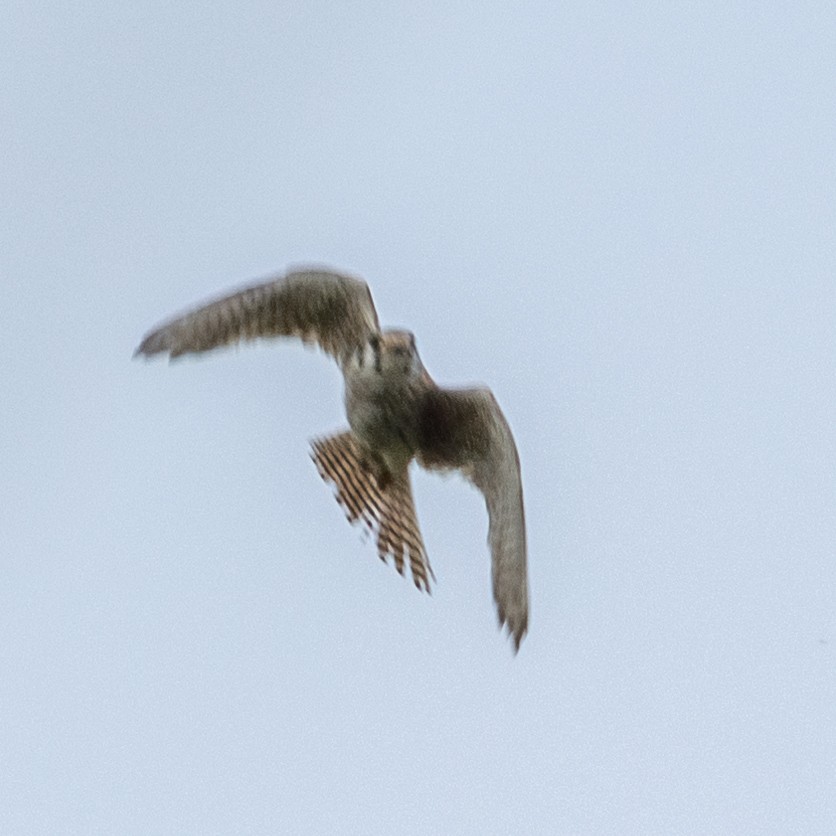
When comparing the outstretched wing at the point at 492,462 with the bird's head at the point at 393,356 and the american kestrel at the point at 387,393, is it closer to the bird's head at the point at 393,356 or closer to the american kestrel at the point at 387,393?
the american kestrel at the point at 387,393

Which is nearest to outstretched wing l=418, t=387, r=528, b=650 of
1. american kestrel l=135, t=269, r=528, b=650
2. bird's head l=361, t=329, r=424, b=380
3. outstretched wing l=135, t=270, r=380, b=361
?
american kestrel l=135, t=269, r=528, b=650

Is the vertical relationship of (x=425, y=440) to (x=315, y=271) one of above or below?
below

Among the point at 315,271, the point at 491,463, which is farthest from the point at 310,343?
the point at 491,463

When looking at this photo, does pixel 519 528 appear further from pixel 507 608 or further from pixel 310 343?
→ pixel 310 343

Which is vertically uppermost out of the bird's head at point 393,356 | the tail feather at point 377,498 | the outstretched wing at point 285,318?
the outstretched wing at point 285,318

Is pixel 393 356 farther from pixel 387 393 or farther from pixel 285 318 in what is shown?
pixel 285 318

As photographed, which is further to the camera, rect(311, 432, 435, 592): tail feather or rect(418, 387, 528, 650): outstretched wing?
rect(311, 432, 435, 592): tail feather

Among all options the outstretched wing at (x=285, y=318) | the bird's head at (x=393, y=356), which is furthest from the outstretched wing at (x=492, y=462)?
the outstretched wing at (x=285, y=318)

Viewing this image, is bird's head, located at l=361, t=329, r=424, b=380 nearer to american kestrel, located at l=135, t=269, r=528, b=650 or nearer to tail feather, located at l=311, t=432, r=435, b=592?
american kestrel, located at l=135, t=269, r=528, b=650
